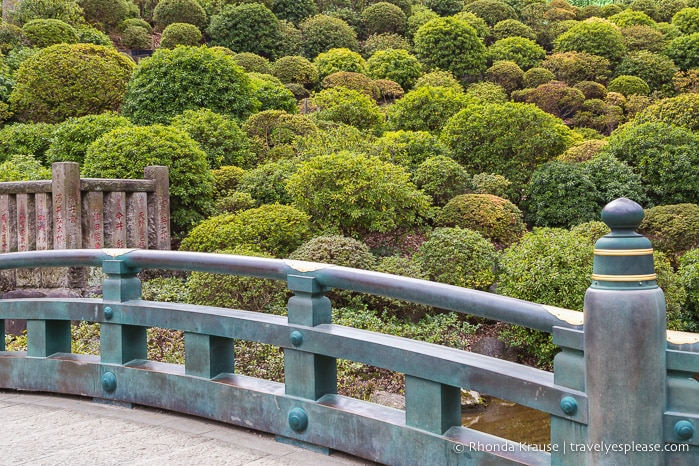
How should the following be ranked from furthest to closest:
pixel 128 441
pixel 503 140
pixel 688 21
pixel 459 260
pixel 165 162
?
1. pixel 688 21
2. pixel 503 140
3. pixel 165 162
4. pixel 459 260
5. pixel 128 441

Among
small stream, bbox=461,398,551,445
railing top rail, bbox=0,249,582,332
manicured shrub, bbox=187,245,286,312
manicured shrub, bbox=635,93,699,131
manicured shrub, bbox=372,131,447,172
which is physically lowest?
small stream, bbox=461,398,551,445

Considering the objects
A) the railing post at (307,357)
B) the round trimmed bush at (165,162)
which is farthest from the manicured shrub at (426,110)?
the railing post at (307,357)

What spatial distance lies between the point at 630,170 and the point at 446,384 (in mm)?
11381

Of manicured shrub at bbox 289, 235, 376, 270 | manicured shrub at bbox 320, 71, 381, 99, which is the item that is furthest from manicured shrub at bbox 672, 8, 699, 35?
manicured shrub at bbox 289, 235, 376, 270

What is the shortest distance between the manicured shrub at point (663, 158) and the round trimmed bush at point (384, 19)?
21.2 meters

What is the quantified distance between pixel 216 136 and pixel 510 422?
7982 mm

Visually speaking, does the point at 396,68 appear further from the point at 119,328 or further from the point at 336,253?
the point at 119,328

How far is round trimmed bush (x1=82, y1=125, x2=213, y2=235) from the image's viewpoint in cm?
961

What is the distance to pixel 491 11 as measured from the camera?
110 feet

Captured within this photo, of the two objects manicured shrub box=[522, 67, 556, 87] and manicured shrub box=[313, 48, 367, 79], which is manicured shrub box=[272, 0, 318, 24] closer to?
manicured shrub box=[313, 48, 367, 79]

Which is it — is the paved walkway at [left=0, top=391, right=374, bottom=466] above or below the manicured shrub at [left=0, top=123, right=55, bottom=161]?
below

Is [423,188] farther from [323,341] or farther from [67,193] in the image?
[323,341]

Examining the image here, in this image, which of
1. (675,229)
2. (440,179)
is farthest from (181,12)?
(675,229)

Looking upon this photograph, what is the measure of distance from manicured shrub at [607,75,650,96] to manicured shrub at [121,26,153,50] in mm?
18185
